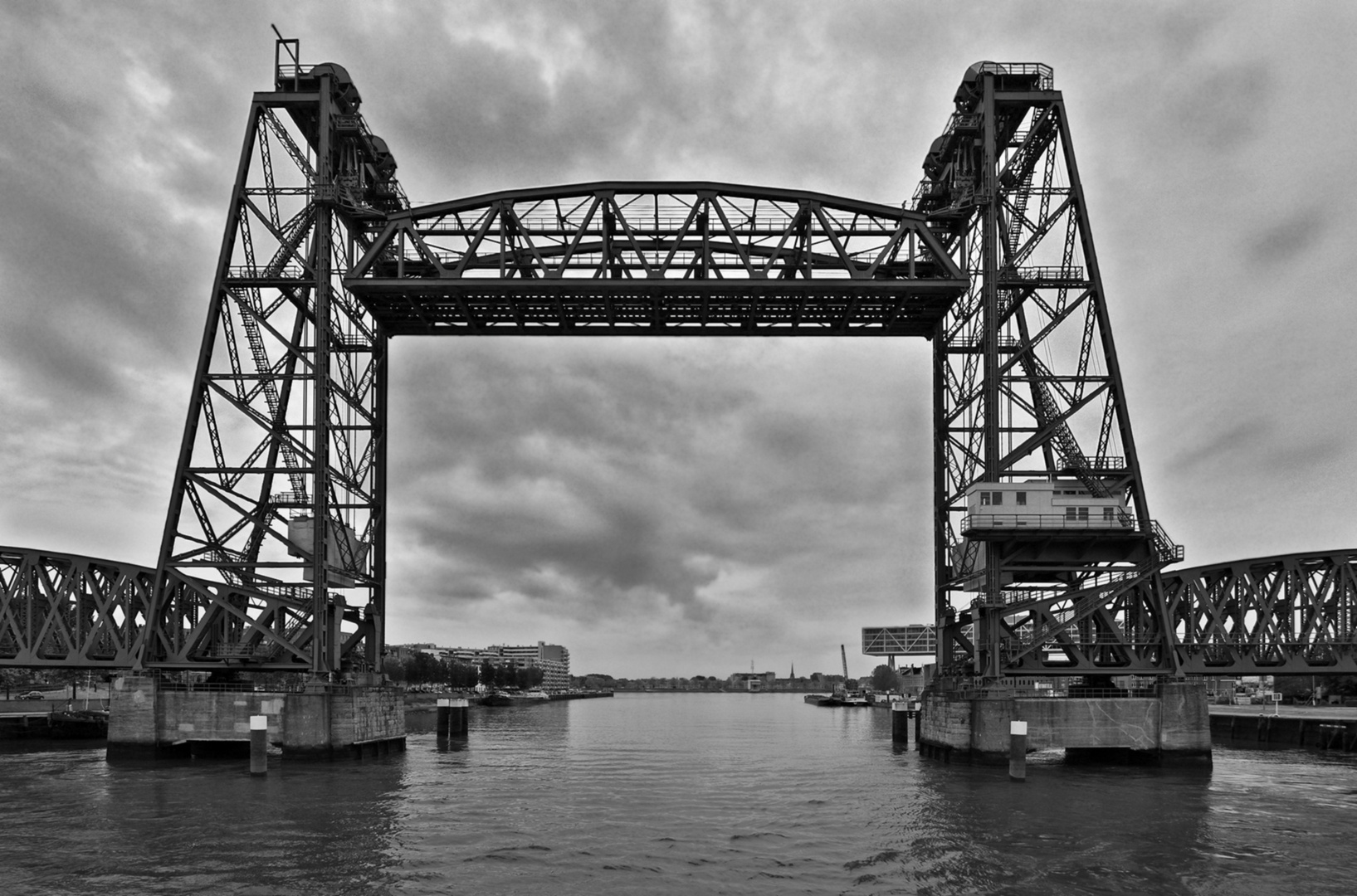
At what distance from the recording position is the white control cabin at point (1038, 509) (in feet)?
144

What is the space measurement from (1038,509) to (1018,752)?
9.34 metres

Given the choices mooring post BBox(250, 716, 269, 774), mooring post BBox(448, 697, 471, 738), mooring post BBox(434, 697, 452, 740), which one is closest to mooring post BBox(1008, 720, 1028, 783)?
mooring post BBox(250, 716, 269, 774)

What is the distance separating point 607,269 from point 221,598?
20579 millimetres

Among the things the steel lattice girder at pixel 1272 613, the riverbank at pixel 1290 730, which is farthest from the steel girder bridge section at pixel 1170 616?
the riverbank at pixel 1290 730

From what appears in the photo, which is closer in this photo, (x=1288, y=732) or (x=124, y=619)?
(x=124, y=619)

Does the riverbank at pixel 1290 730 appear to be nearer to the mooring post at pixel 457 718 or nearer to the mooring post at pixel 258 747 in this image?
the mooring post at pixel 457 718

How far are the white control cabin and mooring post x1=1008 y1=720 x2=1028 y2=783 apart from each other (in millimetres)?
7490

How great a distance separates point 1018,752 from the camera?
40188mm

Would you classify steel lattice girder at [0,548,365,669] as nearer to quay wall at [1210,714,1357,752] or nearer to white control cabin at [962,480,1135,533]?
white control cabin at [962,480,1135,533]

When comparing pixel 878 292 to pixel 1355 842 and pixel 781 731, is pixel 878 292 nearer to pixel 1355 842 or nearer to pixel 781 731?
pixel 1355 842

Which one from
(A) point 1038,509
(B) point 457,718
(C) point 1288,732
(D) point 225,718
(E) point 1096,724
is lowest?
(C) point 1288,732

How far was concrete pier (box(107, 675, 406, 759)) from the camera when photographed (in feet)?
143

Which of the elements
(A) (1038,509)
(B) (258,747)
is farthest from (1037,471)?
(B) (258,747)

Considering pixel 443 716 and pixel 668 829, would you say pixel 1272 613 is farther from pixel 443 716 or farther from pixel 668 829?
pixel 443 716
